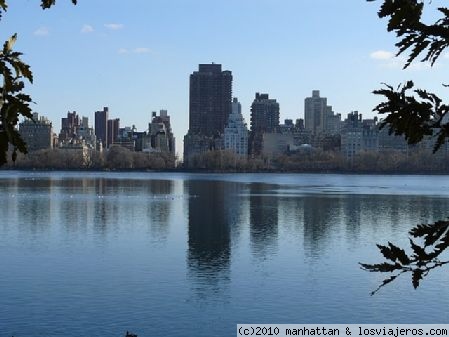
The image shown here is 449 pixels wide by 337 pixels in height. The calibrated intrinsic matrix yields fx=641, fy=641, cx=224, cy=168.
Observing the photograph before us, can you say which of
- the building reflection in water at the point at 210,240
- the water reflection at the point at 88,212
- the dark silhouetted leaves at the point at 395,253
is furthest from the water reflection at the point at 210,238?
the dark silhouetted leaves at the point at 395,253

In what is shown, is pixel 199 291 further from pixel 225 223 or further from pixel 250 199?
pixel 250 199

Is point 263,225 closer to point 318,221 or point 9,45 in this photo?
point 318,221

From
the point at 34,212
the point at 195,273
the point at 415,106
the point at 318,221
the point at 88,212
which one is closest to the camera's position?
the point at 415,106

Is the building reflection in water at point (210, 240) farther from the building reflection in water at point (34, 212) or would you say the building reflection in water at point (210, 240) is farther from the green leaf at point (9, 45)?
the green leaf at point (9, 45)

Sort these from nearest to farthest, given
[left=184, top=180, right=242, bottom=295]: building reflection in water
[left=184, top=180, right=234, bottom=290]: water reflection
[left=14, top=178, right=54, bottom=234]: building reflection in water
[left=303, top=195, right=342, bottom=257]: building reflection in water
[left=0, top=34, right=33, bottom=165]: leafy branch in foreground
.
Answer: [left=0, top=34, right=33, bottom=165]: leafy branch in foreground → [left=184, top=180, right=242, bottom=295]: building reflection in water → [left=184, top=180, right=234, bottom=290]: water reflection → [left=303, top=195, right=342, bottom=257]: building reflection in water → [left=14, top=178, right=54, bottom=234]: building reflection in water

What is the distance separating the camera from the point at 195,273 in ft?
111

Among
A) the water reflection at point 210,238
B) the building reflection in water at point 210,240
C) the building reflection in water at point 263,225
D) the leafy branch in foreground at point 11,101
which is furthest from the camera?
the building reflection in water at point 263,225

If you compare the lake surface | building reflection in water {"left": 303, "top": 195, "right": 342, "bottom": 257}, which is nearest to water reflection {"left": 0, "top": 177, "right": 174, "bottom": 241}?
the lake surface

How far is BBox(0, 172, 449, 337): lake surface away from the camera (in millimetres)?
25031

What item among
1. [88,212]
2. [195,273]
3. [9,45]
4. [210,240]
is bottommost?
[195,273]

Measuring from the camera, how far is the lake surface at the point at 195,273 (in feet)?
82.1

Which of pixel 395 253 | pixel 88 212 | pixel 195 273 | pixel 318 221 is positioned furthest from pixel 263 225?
pixel 395 253

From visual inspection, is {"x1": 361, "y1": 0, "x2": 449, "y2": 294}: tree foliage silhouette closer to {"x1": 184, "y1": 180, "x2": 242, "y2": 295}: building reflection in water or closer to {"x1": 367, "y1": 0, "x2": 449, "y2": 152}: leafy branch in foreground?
{"x1": 367, "y1": 0, "x2": 449, "y2": 152}: leafy branch in foreground

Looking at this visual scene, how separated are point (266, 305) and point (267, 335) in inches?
268
